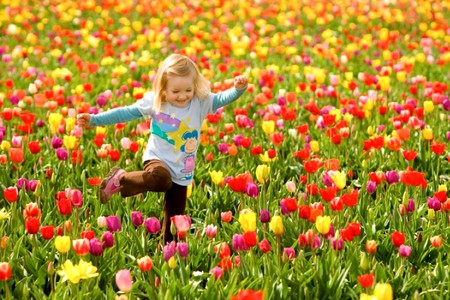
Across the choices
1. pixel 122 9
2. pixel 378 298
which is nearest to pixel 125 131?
pixel 378 298

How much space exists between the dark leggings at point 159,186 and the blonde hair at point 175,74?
0.33 m

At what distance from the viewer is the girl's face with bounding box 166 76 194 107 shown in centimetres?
355

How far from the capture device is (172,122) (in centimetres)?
360

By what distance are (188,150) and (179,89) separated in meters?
0.30

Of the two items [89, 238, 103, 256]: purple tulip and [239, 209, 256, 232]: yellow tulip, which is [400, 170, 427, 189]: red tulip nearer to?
[239, 209, 256, 232]: yellow tulip

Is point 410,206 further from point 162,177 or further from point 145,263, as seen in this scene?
point 145,263

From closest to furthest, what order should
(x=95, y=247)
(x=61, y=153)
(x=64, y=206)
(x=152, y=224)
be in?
(x=95, y=247) → (x=152, y=224) → (x=64, y=206) → (x=61, y=153)

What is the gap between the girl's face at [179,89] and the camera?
11.6 ft

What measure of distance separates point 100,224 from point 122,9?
315 inches

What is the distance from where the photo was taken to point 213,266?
3174mm

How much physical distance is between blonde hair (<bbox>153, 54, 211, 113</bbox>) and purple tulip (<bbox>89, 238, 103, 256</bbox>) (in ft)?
2.77

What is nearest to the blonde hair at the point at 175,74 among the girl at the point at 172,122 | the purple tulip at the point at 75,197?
the girl at the point at 172,122

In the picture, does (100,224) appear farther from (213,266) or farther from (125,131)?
(125,131)

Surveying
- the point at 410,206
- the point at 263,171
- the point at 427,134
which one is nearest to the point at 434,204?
the point at 410,206
